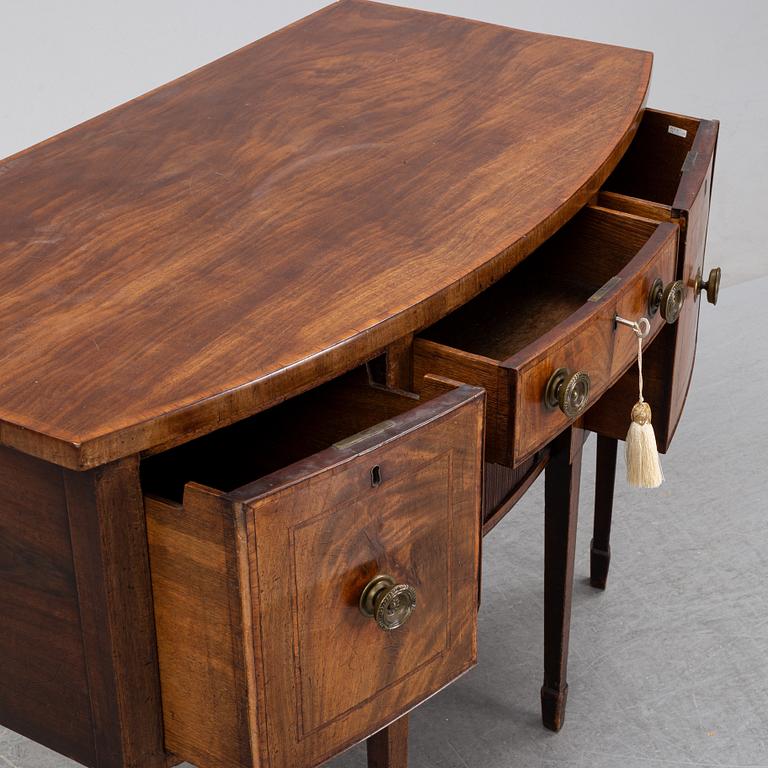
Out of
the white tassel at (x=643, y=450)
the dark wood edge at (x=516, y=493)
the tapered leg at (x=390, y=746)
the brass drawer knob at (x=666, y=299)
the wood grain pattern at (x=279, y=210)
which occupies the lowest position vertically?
the tapered leg at (x=390, y=746)

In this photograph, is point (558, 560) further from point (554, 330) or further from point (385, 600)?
point (385, 600)

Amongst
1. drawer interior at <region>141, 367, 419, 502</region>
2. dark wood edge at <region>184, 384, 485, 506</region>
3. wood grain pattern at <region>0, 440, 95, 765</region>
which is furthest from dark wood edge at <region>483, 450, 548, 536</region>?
wood grain pattern at <region>0, 440, 95, 765</region>

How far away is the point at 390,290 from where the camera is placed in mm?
1229

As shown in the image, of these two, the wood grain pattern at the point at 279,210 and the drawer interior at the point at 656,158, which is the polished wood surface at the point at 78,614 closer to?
the wood grain pattern at the point at 279,210

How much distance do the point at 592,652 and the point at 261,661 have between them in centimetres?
87

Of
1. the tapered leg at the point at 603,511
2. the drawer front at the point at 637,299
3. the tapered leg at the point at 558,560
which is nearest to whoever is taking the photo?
the drawer front at the point at 637,299

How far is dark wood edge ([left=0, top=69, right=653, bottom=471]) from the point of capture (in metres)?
1.01

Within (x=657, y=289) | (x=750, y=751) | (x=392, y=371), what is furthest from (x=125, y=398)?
(x=750, y=751)

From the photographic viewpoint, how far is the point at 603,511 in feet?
6.35

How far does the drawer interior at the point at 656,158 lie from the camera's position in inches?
67.4

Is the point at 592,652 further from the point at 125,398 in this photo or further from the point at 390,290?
the point at 125,398

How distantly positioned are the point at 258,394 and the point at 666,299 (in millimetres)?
491

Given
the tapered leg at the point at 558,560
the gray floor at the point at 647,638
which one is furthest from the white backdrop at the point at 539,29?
the tapered leg at the point at 558,560

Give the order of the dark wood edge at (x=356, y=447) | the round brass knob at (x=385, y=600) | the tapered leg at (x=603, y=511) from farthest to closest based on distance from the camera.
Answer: the tapered leg at (x=603, y=511)
the round brass knob at (x=385, y=600)
the dark wood edge at (x=356, y=447)
